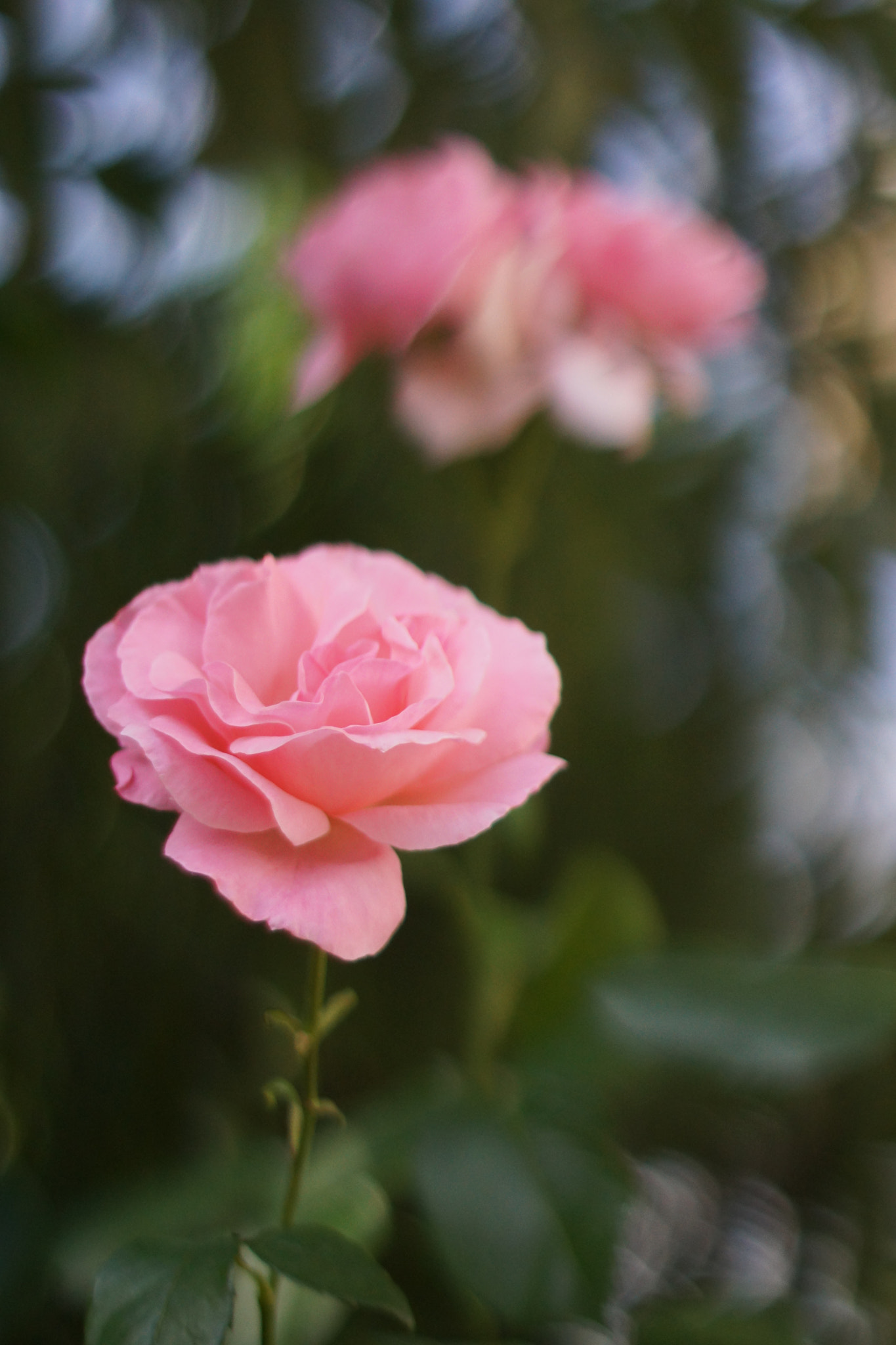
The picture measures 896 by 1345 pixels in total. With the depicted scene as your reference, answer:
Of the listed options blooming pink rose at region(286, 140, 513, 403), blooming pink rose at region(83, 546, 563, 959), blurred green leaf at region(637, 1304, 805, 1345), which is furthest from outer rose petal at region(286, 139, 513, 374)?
blurred green leaf at region(637, 1304, 805, 1345)

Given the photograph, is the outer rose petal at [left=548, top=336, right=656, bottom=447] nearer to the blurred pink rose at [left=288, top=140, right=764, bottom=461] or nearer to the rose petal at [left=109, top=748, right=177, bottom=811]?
the blurred pink rose at [left=288, top=140, right=764, bottom=461]

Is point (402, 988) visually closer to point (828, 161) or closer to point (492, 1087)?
point (492, 1087)

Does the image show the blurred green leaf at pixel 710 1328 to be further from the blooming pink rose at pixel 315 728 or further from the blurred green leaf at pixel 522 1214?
the blooming pink rose at pixel 315 728

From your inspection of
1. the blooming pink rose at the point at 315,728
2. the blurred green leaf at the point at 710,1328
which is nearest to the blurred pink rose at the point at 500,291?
the blooming pink rose at the point at 315,728

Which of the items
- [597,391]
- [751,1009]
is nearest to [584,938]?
[751,1009]

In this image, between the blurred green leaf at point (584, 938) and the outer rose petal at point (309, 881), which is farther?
the blurred green leaf at point (584, 938)

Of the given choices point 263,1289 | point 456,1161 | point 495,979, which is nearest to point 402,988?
point 495,979

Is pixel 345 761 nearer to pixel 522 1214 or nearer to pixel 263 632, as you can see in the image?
pixel 263 632
